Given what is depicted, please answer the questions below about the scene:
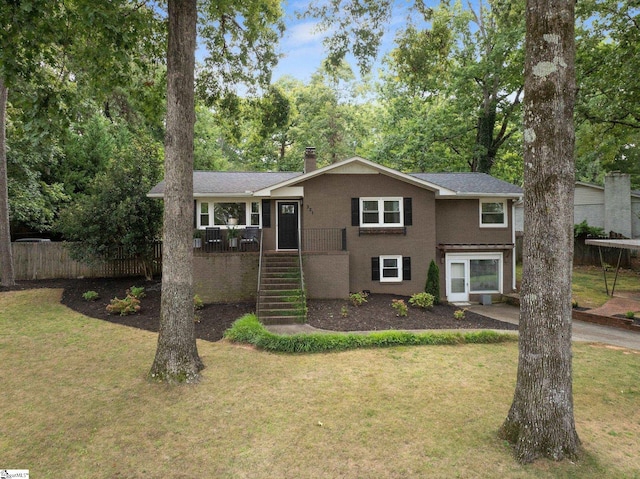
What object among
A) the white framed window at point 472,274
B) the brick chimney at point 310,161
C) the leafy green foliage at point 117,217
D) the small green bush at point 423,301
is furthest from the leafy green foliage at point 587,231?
A: the leafy green foliage at point 117,217

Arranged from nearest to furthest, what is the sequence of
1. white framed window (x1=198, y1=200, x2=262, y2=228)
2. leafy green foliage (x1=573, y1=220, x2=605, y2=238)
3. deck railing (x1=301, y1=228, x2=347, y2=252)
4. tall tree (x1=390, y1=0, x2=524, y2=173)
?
deck railing (x1=301, y1=228, x2=347, y2=252) < white framed window (x1=198, y1=200, x2=262, y2=228) < tall tree (x1=390, y1=0, x2=524, y2=173) < leafy green foliage (x1=573, y1=220, x2=605, y2=238)

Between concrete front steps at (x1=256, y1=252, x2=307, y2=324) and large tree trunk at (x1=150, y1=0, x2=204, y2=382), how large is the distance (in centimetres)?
373

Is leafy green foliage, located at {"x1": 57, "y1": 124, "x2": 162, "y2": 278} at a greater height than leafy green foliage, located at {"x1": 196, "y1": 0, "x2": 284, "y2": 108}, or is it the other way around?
leafy green foliage, located at {"x1": 196, "y1": 0, "x2": 284, "y2": 108}

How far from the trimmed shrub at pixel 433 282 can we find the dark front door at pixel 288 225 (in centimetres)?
511

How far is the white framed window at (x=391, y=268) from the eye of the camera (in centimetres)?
1360

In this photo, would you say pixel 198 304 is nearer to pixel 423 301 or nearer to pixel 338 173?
pixel 338 173

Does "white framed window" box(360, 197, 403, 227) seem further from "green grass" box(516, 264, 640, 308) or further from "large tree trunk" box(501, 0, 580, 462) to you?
"large tree trunk" box(501, 0, 580, 462)

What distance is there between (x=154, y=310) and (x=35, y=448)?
6917 mm

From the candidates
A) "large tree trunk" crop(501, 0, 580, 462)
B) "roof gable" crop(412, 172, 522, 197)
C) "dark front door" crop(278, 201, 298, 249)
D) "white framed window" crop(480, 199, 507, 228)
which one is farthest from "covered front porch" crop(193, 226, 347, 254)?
"large tree trunk" crop(501, 0, 580, 462)

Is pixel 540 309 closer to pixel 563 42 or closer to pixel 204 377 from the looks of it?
pixel 563 42

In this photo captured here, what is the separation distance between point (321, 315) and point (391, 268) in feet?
13.7

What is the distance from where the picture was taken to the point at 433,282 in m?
13.0

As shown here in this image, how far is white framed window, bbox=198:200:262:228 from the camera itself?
46.1ft

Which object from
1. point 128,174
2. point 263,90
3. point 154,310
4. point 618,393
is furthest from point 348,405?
point 128,174
